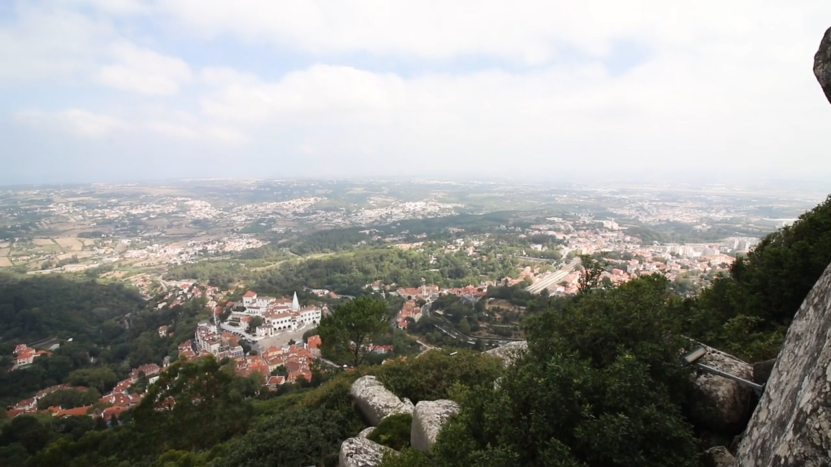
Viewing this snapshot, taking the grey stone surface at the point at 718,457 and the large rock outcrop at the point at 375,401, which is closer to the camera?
the grey stone surface at the point at 718,457

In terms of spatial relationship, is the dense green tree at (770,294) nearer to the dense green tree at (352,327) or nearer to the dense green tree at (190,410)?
the dense green tree at (352,327)

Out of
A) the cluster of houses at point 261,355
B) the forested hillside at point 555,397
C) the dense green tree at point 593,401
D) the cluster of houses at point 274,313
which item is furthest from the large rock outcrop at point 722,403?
the cluster of houses at point 274,313

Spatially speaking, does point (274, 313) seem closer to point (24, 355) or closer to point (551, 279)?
point (24, 355)

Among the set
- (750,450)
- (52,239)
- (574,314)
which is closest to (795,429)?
(750,450)

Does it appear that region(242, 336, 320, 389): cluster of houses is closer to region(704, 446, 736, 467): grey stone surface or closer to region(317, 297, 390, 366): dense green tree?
region(317, 297, 390, 366): dense green tree

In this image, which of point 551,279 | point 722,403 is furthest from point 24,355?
point 551,279
